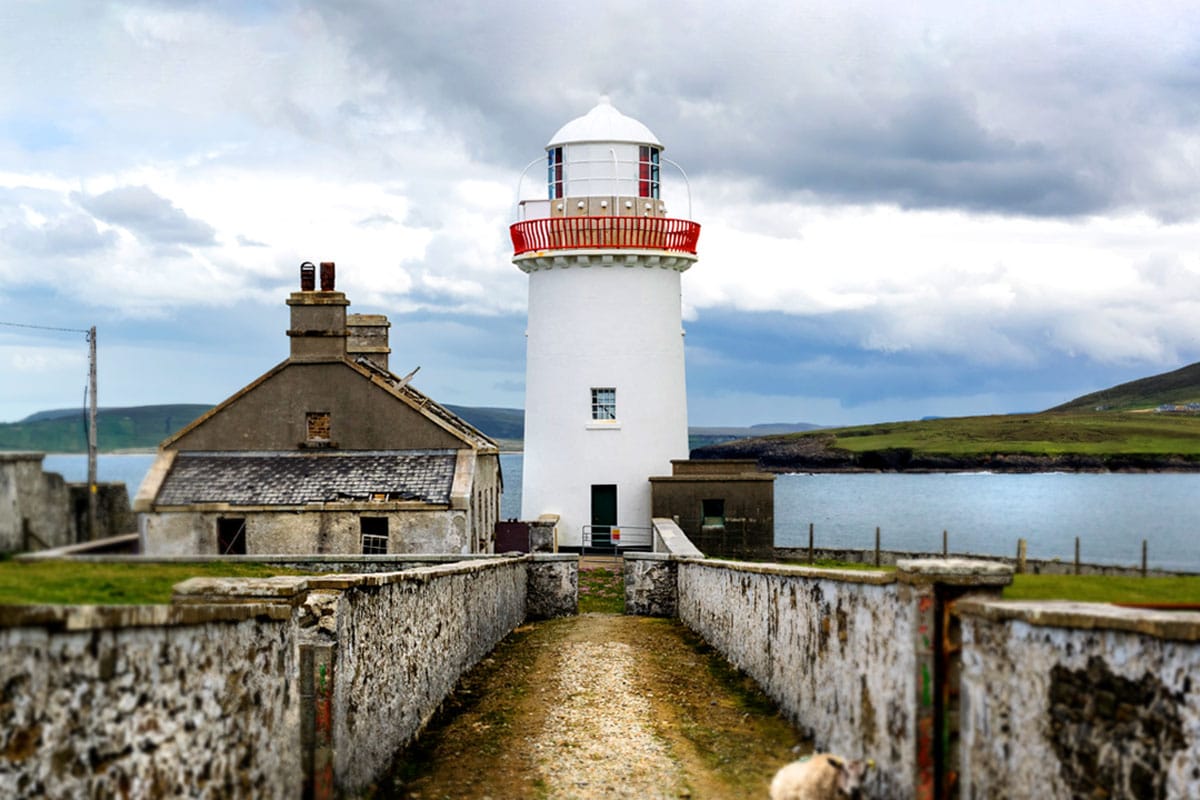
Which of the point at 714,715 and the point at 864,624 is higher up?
the point at 864,624

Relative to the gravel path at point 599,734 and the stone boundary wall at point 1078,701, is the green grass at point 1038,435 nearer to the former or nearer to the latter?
the gravel path at point 599,734

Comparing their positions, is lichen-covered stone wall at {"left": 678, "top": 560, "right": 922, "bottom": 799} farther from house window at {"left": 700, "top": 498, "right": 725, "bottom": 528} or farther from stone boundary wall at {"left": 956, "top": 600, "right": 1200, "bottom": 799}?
house window at {"left": 700, "top": 498, "right": 725, "bottom": 528}

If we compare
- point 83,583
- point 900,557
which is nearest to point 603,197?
point 900,557

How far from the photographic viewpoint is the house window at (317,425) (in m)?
25.0

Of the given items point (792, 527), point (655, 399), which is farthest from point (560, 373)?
point (792, 527)

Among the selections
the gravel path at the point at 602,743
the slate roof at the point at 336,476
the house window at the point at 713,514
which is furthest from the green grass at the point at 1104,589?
the house window at the point at 713,514

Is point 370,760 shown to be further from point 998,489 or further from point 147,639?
point 998,489

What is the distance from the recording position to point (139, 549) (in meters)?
7.16

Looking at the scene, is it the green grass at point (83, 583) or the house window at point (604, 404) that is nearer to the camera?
the green grass at point (83, 583)

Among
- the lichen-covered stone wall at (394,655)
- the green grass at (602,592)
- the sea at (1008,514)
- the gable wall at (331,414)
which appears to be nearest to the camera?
the lichen-covered stone wall at (394,655)

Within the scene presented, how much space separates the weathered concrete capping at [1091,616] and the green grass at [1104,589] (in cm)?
52

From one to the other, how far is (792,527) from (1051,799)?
8461cm

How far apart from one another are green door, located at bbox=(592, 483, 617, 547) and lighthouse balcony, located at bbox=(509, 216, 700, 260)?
6709 mm

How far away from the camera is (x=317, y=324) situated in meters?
25.3
